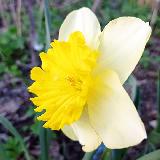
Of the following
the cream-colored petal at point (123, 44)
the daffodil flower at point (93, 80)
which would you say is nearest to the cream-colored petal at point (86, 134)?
the daffodil flower at point (93, 80)

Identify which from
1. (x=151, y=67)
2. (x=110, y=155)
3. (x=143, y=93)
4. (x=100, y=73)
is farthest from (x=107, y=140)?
(x=151, y=67)

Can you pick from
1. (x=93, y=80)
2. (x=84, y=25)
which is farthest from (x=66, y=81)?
(x=84, y=25)

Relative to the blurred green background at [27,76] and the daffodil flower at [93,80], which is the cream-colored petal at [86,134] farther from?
the blurred green background at [27,76]

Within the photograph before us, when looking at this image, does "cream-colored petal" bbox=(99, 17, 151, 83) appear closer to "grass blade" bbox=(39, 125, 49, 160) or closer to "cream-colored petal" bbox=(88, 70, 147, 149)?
"cream-colored petal" bbox=(88, 70, 147, 149)

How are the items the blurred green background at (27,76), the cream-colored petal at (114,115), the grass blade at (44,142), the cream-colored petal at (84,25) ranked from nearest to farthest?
the cream-colored petal at (114,115), the cream-colored petal at (84,25), the grass blade at (44,142), the blurred green background at (27,76)

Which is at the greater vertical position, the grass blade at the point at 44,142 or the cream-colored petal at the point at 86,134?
the cream-colored petal at the point at 86,134

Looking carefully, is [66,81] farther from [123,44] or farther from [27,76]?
[27,76]

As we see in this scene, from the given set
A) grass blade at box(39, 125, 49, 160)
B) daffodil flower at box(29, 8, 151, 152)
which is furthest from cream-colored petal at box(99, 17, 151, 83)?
grass blade at box(39, 125, 49, 160)
